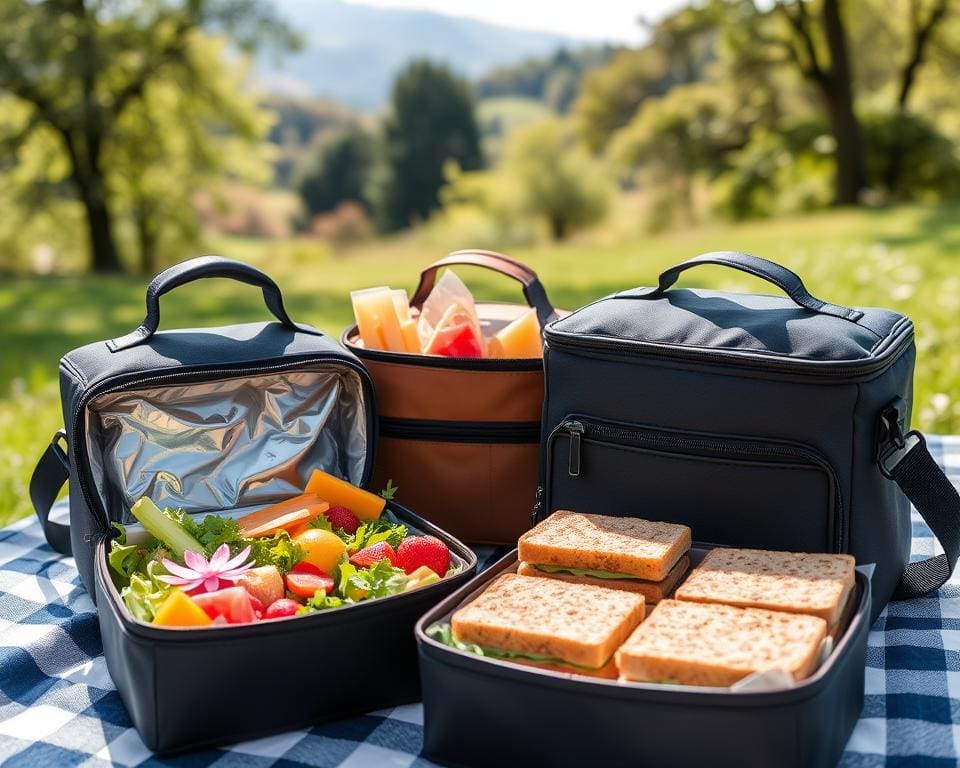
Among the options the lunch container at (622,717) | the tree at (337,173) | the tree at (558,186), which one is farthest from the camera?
the tree at (337,173)

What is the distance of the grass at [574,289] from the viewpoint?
15.3 ft

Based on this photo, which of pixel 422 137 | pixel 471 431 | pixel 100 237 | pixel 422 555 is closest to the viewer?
pixel 422 555

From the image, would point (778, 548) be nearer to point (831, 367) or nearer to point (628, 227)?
point (831, 367)

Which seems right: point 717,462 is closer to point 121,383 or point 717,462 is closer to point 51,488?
point 121,383

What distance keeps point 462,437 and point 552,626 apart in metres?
0.86

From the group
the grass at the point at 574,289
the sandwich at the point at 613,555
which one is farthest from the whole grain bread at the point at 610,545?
the grass at the point at 574,289

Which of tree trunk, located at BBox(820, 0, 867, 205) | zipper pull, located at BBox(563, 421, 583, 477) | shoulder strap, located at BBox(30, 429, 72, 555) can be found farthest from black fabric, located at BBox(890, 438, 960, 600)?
tree trunk, located at BBox(820, 0, 867, 205)

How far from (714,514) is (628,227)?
73.4 feet

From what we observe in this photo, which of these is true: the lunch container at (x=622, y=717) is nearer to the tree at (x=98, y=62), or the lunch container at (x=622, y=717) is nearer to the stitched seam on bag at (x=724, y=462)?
the stitched seam on bag at (x=724, y=462)

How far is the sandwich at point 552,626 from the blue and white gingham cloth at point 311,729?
0.25 metres

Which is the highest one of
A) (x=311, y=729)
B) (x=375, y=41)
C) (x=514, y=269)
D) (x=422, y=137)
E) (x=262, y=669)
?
(x=375, y=41)

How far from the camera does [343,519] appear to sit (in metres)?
2.05

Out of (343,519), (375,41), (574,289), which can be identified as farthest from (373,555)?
(375,41)

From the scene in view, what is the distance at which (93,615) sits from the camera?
2.08 metres
